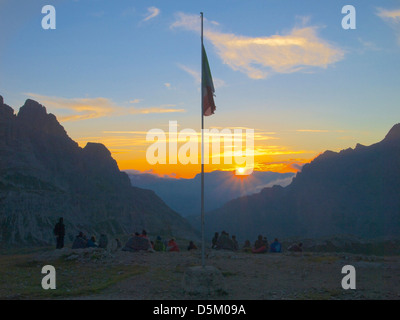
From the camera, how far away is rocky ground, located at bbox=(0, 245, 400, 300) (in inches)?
568

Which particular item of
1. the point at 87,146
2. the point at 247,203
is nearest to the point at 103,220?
the point at 87,146

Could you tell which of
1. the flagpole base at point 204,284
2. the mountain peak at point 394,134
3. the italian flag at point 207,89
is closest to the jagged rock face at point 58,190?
the mountain peak at point 394,134

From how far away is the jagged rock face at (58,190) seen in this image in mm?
109812

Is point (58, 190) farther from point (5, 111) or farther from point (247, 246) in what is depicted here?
point (247, 246)

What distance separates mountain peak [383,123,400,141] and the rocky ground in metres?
154

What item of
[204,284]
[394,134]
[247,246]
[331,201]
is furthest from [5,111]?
[204,284]

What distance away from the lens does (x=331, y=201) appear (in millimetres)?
163750

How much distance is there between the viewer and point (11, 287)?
15.8 metres

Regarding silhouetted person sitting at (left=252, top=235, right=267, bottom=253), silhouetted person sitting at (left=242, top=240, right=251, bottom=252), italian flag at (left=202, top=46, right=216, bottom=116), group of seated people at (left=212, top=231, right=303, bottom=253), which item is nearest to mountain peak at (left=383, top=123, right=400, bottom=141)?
silhouetted person sitting at (left=242, top=240, right=251, bottom=252)

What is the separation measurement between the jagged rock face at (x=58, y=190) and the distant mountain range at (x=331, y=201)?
77.1 ft

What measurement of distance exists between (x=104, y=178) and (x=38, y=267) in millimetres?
155031

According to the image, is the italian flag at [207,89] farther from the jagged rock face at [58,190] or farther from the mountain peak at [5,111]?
the mountain peak at [5,111]

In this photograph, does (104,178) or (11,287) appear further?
(104,178)
